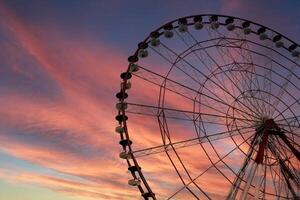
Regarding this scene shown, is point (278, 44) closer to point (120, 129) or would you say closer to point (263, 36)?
point (263, 36)

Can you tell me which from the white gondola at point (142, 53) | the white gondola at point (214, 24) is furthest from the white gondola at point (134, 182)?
the white gondola at point (214, 24)

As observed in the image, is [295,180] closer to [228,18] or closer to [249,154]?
[249,154]

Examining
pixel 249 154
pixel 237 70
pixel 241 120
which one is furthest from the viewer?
pixel 237 70

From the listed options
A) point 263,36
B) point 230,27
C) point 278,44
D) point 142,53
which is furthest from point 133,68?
point 278,44

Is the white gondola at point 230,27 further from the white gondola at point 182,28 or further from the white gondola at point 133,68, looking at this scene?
the white gondola at point 133,68

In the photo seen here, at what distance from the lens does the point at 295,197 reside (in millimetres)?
36812

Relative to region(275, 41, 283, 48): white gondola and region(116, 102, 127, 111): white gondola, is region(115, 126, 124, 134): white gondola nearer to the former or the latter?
region(116, 102, 127, 111): white gondola

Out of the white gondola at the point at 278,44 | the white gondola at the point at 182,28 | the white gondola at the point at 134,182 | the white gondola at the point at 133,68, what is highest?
the white gondola at the point at 278,44

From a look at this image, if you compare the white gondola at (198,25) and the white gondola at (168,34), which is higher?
the white gondola at (198,25)

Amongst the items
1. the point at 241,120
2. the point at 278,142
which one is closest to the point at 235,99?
the point at 241,120

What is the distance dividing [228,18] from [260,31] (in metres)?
2.86

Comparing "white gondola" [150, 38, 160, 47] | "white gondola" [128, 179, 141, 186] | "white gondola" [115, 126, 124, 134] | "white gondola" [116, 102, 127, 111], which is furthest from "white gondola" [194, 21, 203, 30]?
"white gondola" [128, 179, 141, 186]

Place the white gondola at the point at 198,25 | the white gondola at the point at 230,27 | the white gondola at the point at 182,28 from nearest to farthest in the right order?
the white gondola at the point at 182,28 → the white gondola at the point at 198,25 → the white gondola at the point at 230,27

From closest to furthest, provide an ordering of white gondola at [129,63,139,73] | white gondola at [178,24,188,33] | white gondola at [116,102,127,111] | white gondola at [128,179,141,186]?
white gondola at [128,179,141,186]
white gondola at [116,102,127,111]
white gondola at [129,63,139,73]
white gondola at [178,24,188,33]
